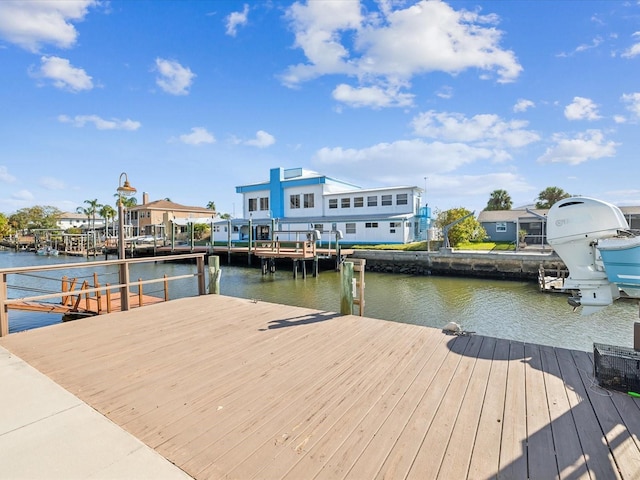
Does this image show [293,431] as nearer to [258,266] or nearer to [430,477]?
[430,477]

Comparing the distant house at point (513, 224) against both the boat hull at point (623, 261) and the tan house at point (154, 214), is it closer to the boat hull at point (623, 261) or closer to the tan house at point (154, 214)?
the boat hull at point (623, 261)

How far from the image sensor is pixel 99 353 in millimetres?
4219

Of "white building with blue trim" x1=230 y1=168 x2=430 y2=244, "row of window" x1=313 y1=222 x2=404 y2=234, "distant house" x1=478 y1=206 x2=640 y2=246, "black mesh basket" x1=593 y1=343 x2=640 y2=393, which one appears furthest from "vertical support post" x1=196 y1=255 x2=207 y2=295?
"distant house" x1=478 y1=206 x2=640 y2=246

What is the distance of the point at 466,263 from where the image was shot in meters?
20.4

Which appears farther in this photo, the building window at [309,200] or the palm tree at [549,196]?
the palm tree at [549,196]

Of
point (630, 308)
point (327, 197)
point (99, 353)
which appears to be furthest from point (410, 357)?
point (327, 197)

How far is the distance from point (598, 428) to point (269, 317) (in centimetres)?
461

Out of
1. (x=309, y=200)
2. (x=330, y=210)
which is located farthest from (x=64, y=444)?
(x=309, y=200)

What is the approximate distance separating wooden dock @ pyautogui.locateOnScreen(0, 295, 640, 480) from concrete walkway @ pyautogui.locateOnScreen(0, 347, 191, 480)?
0.12m

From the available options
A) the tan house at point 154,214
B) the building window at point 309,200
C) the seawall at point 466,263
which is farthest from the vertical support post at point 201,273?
the tan house at point 154,214

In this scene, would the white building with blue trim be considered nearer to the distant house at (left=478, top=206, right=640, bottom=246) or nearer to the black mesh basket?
the distant house at (left=478, top=206, right=640, bottom=246)

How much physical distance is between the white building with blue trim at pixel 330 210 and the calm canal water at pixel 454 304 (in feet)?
23.2

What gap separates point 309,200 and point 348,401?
3015 centimetres

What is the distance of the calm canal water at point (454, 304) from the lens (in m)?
9.82
